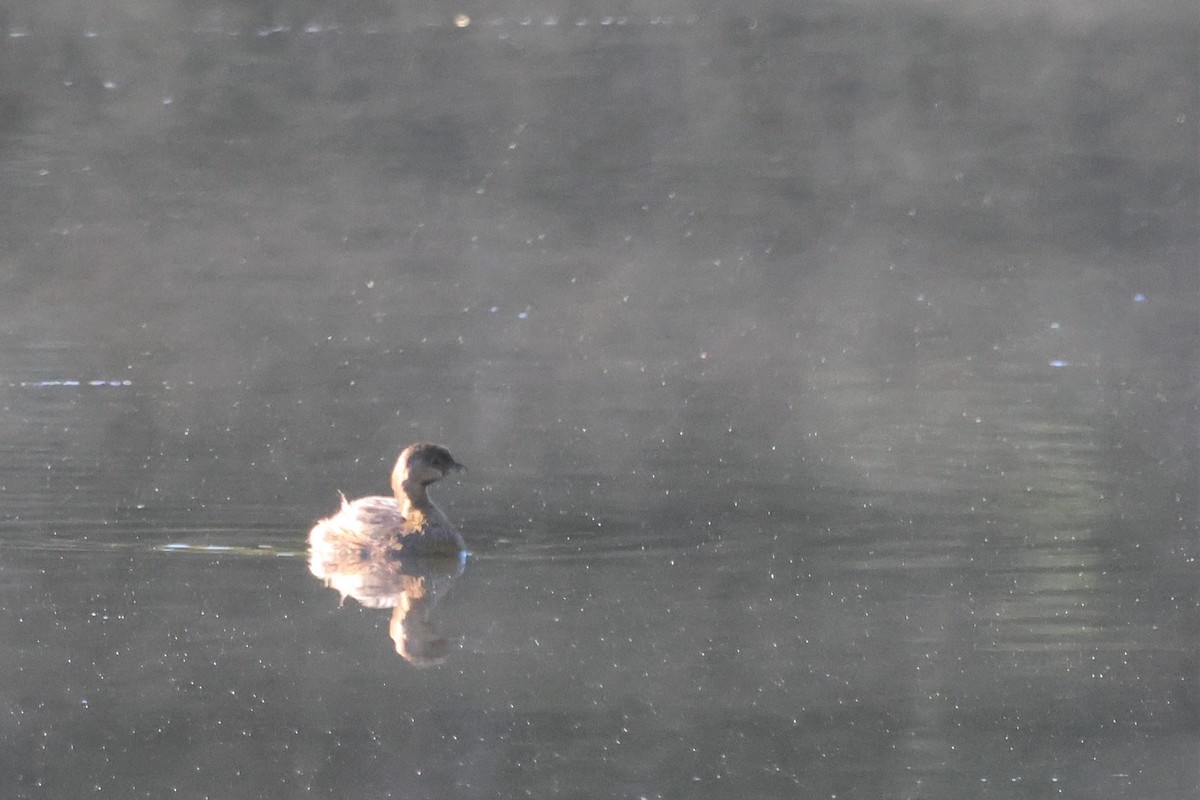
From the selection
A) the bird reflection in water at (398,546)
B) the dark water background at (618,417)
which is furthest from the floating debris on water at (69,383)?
the bird reflection in water at (398,546)

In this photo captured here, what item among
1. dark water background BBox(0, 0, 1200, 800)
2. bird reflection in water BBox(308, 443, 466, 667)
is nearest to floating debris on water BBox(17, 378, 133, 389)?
dark water background BBox(0, 0, 1200, 800)

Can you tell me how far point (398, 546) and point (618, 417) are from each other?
79.6 inches

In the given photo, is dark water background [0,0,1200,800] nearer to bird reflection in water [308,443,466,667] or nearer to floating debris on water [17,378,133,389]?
floating debris on water [17,378,133,389]

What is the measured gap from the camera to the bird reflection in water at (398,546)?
7266mm

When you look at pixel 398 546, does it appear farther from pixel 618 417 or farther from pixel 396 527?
pixel 618 417

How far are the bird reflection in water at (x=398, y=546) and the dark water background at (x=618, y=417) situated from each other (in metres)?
0.15

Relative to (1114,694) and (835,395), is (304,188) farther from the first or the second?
(1114,694)

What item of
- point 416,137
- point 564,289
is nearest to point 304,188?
point 416,137

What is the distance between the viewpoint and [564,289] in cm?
1262

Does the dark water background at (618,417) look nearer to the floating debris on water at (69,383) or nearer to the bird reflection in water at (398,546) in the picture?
the floating debris on water at (69,383)

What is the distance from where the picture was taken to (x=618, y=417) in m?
9.50

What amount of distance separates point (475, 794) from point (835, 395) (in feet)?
16.0

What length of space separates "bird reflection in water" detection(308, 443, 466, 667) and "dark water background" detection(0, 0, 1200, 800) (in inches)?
5.7

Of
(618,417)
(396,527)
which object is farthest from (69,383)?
(396,527)
